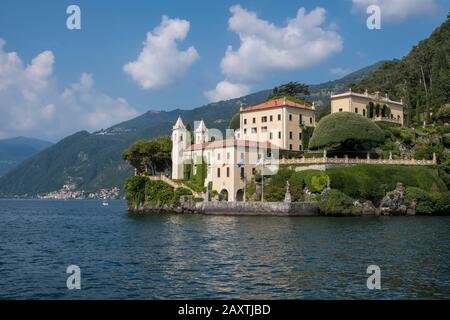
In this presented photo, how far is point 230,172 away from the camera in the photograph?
79.9 meters

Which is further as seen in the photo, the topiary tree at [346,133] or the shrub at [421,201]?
the topiary tree at [346,133]

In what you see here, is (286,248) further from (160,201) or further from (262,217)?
(160,201)

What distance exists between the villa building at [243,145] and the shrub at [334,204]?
41.8ft

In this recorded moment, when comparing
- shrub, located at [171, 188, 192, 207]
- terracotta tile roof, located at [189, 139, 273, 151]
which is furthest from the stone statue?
shrub, located at [171, 188, 192, 207]

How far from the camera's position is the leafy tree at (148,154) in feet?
317

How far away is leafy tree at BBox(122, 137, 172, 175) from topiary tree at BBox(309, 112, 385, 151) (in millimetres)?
30312

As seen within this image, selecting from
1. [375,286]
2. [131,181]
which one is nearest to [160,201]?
[131,181]

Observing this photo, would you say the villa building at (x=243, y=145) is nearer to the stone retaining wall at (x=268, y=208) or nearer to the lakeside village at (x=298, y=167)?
the lakeside village at (x=298, y=167)

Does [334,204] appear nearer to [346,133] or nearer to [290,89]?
[346,133]

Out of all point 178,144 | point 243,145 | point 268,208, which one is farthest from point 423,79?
point 268,208

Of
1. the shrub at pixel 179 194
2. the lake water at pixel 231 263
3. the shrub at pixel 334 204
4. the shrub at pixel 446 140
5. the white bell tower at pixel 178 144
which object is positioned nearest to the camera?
the lake water at pixel 231 263

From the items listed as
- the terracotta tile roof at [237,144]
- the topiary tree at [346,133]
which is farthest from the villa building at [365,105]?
the terracotta tile roof at [237,144]

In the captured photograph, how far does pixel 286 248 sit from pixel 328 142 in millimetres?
46405
